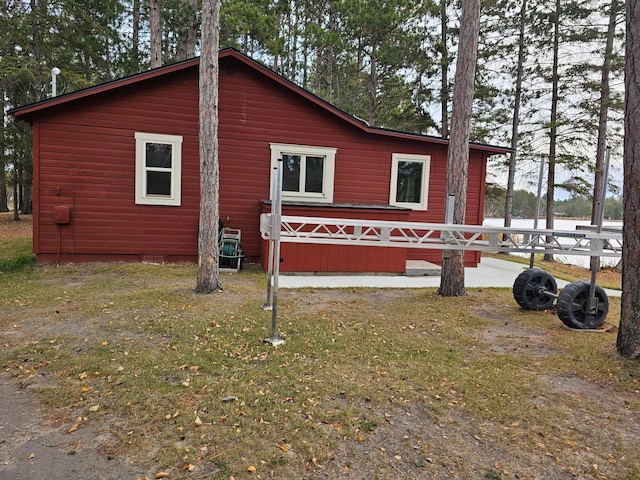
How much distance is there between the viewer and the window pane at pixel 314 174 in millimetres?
10023

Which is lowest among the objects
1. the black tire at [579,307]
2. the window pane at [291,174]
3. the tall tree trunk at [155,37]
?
the black tire at [579,307]

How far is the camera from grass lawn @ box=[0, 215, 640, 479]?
7.95 feet

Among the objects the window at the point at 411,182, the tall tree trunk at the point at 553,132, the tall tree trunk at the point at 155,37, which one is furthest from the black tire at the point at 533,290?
the tall tree trunk at the point at 155,37

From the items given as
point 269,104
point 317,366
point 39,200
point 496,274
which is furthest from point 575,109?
point 39,200

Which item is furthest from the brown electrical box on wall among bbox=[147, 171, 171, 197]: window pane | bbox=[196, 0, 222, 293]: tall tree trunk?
bbox=[196, 0, 222, 293]: tall tree trunk

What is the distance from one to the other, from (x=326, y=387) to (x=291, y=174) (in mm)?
7276

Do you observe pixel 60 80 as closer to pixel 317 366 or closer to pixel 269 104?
pixel 269 104

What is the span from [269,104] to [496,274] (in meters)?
6.73

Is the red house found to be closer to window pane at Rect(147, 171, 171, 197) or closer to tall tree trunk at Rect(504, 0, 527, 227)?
window pane at Rect(147, 171, 171, 197)

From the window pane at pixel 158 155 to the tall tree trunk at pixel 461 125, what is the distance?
6.08 metres

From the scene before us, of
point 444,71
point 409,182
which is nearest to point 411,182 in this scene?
point 409,182

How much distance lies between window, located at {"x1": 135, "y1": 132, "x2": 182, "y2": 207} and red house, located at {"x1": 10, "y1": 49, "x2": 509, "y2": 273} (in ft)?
0.07

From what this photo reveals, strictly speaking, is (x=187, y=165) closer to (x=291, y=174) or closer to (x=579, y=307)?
(x=291, y=174)

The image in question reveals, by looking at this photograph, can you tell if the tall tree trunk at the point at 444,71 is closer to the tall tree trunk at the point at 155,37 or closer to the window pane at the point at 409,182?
the window pane at the point at 409,182
